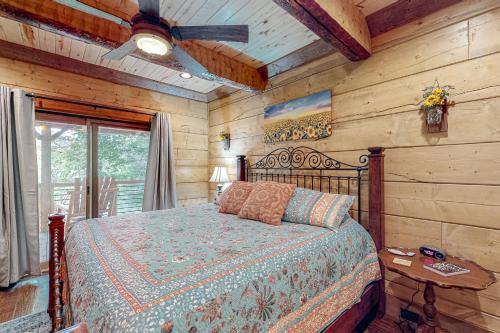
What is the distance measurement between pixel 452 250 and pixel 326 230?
36.1 inches

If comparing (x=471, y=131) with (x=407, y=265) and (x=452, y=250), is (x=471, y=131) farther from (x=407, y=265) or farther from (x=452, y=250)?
(x=407, y=265)

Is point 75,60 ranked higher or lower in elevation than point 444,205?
higher

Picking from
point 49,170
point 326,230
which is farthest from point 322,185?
point 49,170

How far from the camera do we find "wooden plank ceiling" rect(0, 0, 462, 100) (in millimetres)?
1890

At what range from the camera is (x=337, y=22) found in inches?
66.4

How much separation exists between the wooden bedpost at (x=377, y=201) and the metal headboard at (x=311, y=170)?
0.58 feet

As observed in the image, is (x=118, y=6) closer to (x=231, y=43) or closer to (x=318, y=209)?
(x=231, y=43)

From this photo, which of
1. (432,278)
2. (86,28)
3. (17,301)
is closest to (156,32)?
(86,28)

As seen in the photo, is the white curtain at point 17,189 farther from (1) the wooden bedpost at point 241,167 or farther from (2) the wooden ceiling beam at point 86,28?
(1) the wooden bedpost at point 241,167

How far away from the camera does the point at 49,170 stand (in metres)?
2.87

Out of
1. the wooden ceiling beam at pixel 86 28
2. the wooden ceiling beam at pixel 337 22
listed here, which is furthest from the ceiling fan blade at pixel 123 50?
the wooden ceiling beam at pixel 337 22

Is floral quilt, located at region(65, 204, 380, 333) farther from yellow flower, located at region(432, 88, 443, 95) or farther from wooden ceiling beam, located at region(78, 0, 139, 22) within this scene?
wooden ceiling beam, located at region(78, 0, 139, 22)

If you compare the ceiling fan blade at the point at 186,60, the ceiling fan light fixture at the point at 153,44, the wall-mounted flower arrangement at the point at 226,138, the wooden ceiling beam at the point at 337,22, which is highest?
the wooden ceiling beam at the point at 337,22

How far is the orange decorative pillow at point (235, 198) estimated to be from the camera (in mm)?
2366
